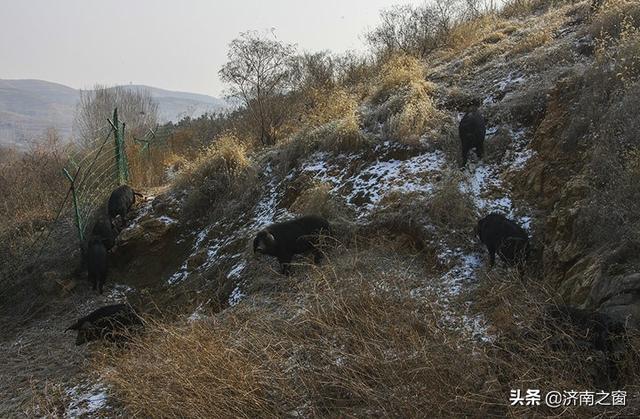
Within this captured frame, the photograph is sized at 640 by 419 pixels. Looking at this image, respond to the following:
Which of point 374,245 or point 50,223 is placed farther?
point 50,223

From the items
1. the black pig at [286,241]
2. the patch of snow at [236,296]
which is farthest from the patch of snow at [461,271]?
the patch of snow at [236,296]

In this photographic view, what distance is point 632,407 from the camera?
2.98m

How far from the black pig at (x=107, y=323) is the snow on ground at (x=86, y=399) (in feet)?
3.06

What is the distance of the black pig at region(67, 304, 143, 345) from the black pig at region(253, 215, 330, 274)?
186 centimetres

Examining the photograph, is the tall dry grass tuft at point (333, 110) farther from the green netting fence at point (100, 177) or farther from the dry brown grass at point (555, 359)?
the dry brown grass at point (555, 359)

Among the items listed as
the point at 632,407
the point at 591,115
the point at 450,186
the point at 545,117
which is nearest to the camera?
the point at 632,407

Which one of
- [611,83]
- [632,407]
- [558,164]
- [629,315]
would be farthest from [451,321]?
[611,83]

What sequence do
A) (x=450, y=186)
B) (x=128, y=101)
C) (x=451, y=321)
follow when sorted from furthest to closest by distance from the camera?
1. (x=128, y=101)
2. (x=450, y=186)
3. (x=451, y=321)

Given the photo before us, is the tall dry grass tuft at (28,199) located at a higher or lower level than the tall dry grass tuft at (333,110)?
lower

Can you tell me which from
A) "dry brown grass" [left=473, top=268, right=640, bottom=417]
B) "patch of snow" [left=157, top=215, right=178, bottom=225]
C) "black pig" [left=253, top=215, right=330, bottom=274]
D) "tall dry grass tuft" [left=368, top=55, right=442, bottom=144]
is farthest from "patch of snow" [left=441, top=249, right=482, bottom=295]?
"patch of snow" [left=157, top=215, right=178, bottom=225]

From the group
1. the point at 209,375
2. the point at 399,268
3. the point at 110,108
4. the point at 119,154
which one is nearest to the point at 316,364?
the point at 209,375

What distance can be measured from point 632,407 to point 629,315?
927 millimetres

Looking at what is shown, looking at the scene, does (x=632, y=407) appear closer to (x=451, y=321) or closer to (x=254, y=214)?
(x=451, y=321)

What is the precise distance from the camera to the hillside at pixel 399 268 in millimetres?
3697
